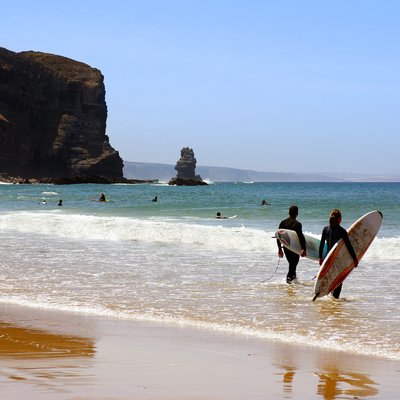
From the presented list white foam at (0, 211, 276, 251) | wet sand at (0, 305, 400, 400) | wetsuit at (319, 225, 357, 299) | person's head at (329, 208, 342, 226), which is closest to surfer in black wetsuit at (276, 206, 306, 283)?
wetsuit at (319, 225, 357, 299)

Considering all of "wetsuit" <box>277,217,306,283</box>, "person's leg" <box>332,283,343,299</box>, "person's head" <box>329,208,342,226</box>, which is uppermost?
"person's head" <box>329,208,342,226</box>

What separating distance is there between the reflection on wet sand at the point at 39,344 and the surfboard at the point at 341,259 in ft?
15.4

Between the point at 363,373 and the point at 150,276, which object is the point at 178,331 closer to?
the point at 363,373

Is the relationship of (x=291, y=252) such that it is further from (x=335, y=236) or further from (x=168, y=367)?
(x=168, y=367)

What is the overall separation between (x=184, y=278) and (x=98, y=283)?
1630 millimetres

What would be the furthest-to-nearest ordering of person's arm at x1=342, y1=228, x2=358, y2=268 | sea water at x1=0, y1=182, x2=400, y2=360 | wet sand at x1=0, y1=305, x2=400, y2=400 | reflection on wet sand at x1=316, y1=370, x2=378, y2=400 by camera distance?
person's arm at x1=342, y1=228, x2=358, y2=268 < sea water at x1=0, y1=182, x2=400, y2=360 < reflection on wet sand at x1=316, y1=370, x2=378, y2=400 < wet sand at x1=0, y1=305, x2=400, y2=400

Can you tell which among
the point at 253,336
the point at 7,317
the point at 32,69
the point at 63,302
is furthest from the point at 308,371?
the point at 32,69

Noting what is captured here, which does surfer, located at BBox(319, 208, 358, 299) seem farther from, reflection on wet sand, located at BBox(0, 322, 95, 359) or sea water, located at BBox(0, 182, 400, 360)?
reflection on wet sand, located at BBox(0, 322, 95, 359)

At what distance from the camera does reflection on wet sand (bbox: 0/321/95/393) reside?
19.6 ft

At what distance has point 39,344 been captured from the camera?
7.59 m

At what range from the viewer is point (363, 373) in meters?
6.69

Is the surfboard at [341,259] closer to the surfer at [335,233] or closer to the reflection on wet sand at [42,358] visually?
the surfer at [335,233]

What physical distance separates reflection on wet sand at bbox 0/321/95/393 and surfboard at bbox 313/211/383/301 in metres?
4.71

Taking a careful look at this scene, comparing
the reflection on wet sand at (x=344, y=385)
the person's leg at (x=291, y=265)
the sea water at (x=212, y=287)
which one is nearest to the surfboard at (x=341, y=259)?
the sea water at (x=212, y=287)
